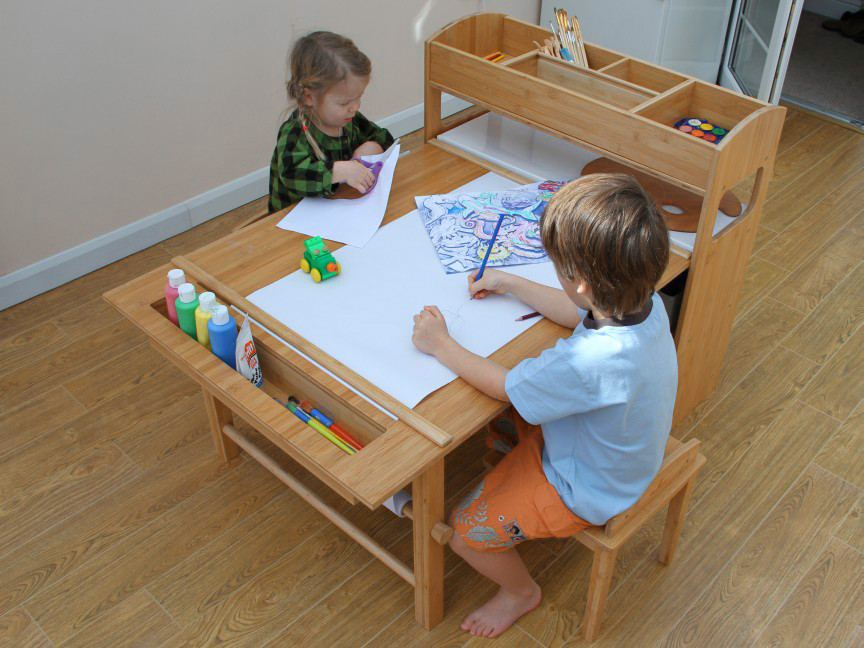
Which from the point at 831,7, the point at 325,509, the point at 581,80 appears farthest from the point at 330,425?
the point at 831,7

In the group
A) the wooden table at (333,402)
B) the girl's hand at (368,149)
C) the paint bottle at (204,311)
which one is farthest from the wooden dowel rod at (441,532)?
the girl's hand at (368,149)

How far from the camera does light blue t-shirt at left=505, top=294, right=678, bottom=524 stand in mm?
1348

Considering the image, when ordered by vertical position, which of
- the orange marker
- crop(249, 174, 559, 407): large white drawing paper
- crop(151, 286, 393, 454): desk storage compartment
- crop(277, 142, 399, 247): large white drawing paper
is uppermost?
crop(277, 142, 399, 247): large white drawing paper

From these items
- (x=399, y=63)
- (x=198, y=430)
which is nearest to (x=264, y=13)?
(x=399, y=63)

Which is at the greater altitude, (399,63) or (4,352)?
(399,63)

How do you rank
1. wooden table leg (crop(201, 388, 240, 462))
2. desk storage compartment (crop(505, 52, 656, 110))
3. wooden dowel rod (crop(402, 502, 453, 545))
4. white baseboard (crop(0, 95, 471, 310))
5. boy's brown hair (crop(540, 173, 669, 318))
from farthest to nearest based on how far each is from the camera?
white baseboard (crop(0, 95, 471, 310))
wooden table leg (crop(201, 388, 240, 462))
desk storage compartment (crop(505, 52, 656, 110))
wooden dowel rod (crop(402, 502, 453, 545))
boy's brown hair (crop(540, 173, 669, 318))

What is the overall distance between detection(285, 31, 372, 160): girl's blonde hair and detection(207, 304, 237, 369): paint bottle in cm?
60

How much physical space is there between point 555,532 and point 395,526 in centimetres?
56

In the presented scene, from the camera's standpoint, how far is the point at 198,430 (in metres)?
2.27

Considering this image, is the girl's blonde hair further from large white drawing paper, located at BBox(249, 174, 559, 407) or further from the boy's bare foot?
the boy's bare foot

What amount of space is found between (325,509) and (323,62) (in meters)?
0.98

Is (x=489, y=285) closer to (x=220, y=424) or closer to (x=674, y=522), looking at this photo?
(x=674, y=522)

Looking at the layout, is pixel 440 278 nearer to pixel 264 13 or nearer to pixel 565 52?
pixel 565 52

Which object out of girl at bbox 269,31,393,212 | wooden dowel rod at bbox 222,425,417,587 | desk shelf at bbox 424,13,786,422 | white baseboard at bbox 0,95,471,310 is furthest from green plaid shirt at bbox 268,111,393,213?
white baseboard at bbox 0,95,471,310
